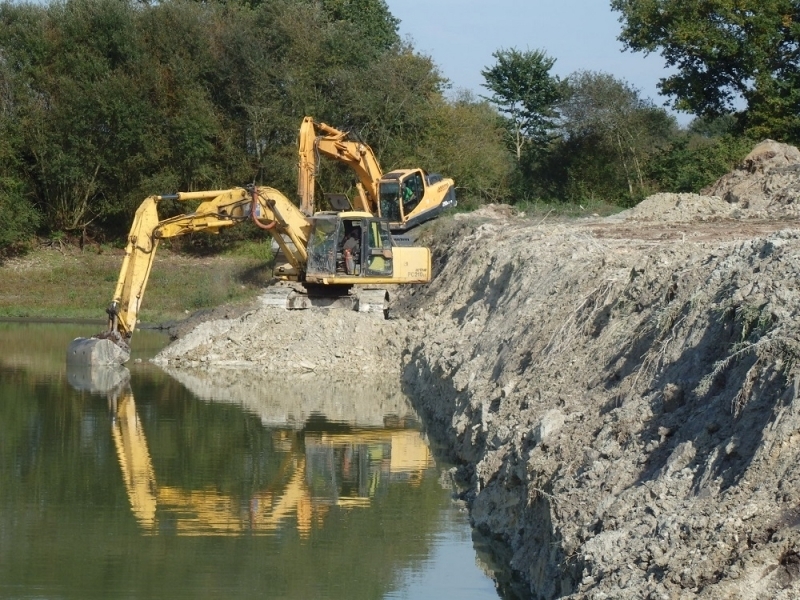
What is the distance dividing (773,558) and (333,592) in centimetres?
428

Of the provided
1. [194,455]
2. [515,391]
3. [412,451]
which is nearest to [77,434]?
[194,455]

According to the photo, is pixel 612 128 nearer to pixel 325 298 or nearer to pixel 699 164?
pixel 699 164

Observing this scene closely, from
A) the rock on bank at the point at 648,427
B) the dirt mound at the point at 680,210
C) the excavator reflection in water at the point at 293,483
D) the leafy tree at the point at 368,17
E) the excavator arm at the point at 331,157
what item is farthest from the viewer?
the leafy tree at the point at 368,17

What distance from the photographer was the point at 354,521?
1247cm

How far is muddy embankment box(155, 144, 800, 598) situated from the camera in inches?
277

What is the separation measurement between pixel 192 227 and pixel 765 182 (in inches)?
491

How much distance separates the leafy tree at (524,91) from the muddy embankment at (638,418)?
34855 mm

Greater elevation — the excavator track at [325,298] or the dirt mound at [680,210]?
the dirt mound at [680,210]

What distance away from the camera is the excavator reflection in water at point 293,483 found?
12.4m

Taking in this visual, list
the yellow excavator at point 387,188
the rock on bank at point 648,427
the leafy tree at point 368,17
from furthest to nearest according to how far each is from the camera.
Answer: the leafy tree at point 368,17 → the yellow excavator at point 387,188 → the rock on bank at point 648,427

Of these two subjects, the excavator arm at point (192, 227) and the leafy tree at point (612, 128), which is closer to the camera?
the excavator arm at point (192, 227)

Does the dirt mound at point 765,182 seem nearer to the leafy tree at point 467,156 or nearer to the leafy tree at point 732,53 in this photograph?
the leafy tree at point 732,53

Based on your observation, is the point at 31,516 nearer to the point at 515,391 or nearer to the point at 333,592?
the point at 333,592

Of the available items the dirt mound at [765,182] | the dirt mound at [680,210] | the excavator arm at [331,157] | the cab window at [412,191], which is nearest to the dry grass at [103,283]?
the excavator arm at [331,157]
